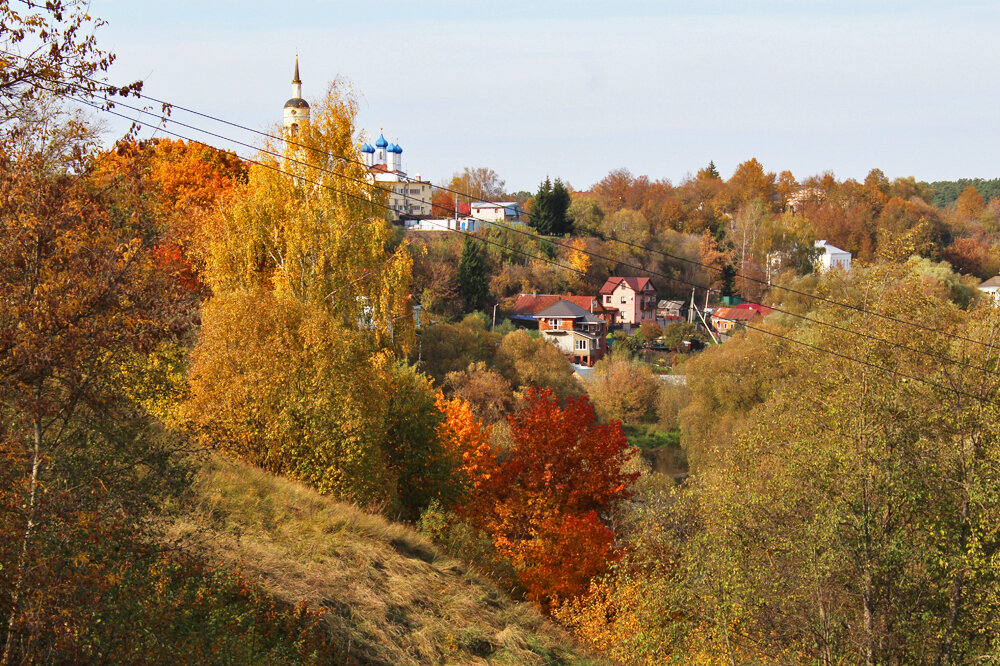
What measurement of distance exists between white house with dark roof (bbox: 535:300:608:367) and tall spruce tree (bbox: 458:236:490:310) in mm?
5019

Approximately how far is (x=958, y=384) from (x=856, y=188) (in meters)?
116

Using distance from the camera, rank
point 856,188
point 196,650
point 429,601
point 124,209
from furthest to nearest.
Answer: point 856,188
point 429,601
point 196,650
point 124,209

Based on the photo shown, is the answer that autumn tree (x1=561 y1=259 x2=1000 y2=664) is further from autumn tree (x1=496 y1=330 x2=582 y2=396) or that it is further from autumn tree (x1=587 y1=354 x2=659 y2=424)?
autumn tree (x1=587 y1=354 x2=659 y2=424)

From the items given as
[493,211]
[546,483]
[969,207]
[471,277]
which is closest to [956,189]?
[969,207]

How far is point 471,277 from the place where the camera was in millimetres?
63688

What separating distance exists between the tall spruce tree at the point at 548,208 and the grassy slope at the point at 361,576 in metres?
68.5

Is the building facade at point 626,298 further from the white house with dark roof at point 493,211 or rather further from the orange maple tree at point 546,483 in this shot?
the orange maple tree at point 546,483

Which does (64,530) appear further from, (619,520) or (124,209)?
(619,520)

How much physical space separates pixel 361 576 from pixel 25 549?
6.65 metres

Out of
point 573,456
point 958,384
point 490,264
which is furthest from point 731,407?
point 490,264

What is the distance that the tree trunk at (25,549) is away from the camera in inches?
239

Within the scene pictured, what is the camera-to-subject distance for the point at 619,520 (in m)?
25.0

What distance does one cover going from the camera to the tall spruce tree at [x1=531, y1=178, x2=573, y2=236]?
269 ft

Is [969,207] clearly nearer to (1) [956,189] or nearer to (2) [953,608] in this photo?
(1) [956,189]
